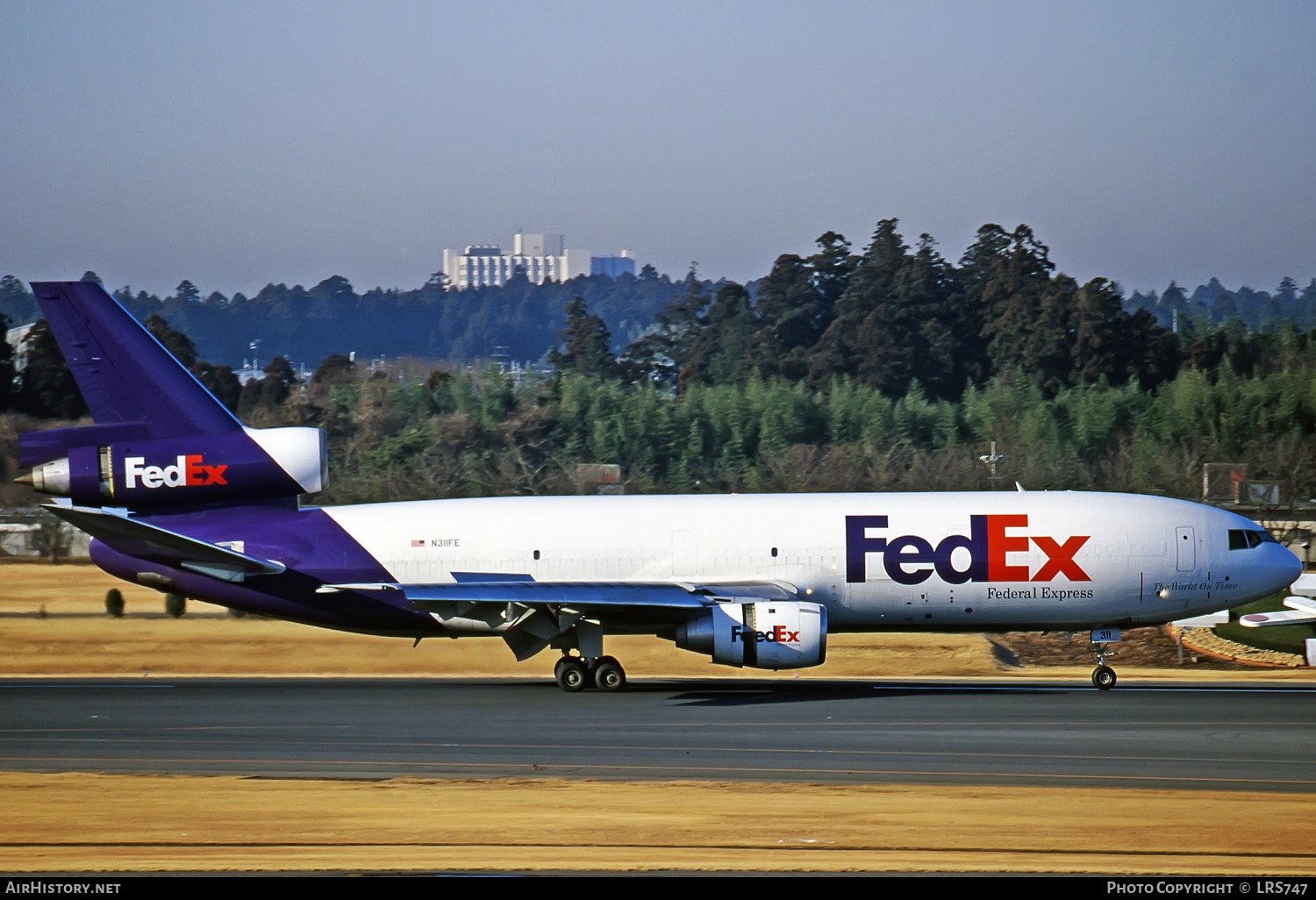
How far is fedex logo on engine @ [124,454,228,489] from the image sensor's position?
32.4 meters

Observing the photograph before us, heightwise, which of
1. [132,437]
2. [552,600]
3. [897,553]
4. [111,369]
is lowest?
[552,600]

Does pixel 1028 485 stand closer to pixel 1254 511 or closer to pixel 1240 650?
pixel 1254 511

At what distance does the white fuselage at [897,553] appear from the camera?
32.4 meters

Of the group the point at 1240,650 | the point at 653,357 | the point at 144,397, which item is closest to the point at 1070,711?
the point at 1240,650

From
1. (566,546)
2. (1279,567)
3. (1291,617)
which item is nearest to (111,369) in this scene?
(566,546)

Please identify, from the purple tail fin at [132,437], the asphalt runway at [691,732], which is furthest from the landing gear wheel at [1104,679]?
the purple tail fin at [132,437]

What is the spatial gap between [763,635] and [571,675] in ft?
15.1

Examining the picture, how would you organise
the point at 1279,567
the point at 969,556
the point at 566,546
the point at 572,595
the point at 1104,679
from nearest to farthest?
the point at 572,595 < the point at 1104,679 < the point at 969,556 < the point at 566,546 < the point at 1279,567

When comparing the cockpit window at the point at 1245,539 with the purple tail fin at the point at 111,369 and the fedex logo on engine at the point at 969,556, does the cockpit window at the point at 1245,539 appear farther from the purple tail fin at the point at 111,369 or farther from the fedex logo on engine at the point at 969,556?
the purple tail fin at the point at 111,369

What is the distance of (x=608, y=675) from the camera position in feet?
107

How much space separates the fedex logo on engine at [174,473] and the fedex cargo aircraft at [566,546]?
1.5 inches

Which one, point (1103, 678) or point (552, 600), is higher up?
point (552, 600)

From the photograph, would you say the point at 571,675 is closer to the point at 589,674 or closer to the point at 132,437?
the point at 589,674

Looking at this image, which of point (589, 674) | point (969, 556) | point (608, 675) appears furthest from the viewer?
point (589, 674)
